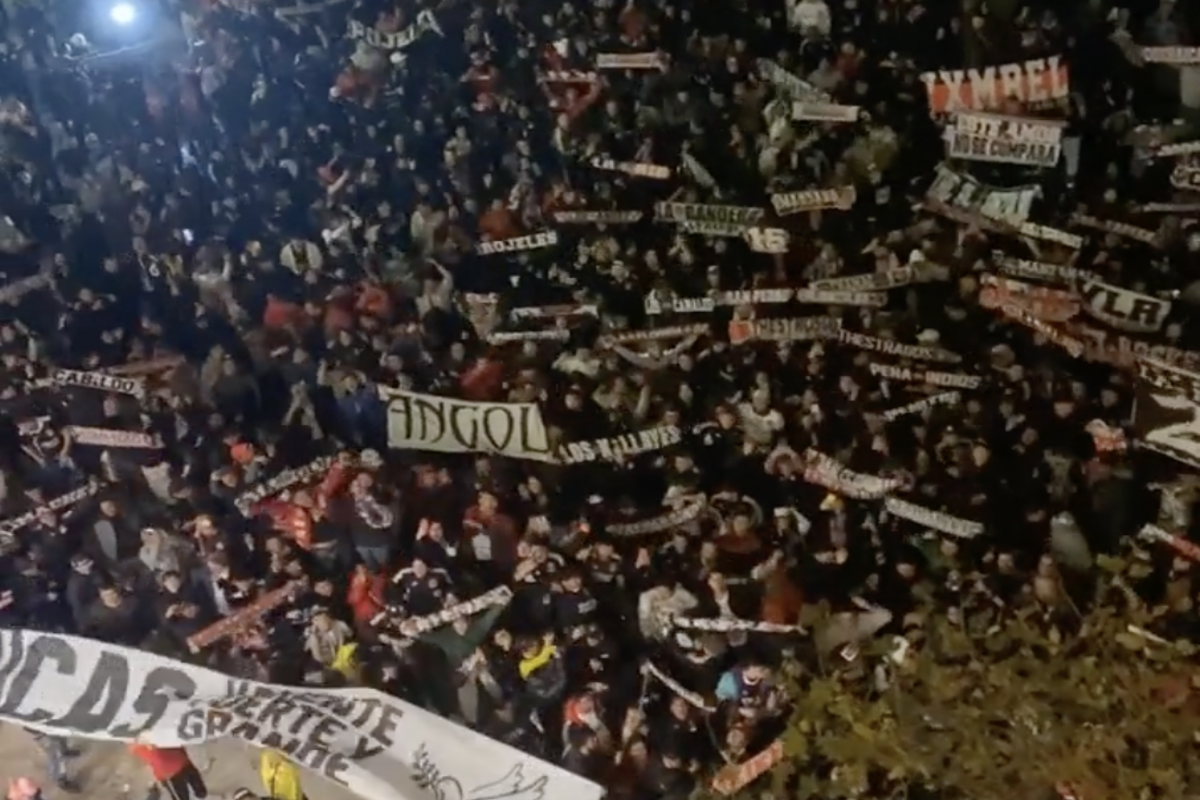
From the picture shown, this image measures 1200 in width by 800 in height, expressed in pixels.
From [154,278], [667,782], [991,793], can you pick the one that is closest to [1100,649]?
[991,793]

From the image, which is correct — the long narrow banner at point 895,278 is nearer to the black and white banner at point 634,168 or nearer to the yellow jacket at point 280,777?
the black and white banner at point 634,168

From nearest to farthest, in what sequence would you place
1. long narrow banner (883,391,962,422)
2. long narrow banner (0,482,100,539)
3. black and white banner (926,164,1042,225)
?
long narrow banner (883,391,962,422) < black and white banner (926,164,1042,225) < long narrow banner (0,482,100,539)

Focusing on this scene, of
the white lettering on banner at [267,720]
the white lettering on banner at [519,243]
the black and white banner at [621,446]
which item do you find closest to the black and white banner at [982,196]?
the black and white banner at [621,446]

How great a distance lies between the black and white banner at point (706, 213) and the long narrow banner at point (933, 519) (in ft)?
7.61

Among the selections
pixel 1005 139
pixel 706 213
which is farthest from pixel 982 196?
pixel 706 213

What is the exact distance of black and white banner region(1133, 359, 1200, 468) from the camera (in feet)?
32.8

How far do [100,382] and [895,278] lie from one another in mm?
5602

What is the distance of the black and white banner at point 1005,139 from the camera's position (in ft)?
35.8

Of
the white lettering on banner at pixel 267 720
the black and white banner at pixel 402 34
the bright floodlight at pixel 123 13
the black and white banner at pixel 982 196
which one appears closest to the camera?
the white lettering on banner at pixel 267 720

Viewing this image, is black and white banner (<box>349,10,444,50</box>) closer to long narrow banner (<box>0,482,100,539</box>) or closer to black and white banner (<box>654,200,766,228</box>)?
black and white banner (<box>654,200,766,228</box>)

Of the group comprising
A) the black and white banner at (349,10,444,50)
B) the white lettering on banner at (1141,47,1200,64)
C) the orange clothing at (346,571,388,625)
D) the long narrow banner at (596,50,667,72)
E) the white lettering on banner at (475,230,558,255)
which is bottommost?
the orange clothing at (346,571,388,625)

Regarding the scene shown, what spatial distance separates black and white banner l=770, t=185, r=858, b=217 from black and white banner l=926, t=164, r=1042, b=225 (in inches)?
21.9

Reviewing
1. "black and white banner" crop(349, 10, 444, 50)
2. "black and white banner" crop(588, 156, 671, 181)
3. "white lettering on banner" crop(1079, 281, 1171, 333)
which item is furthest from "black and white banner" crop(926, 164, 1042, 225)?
"black and white banner" crop(349, 10, 444, 50)

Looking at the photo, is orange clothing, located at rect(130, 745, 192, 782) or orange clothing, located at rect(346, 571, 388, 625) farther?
orange clothing, located at rect(346, 571, 388, 625)
